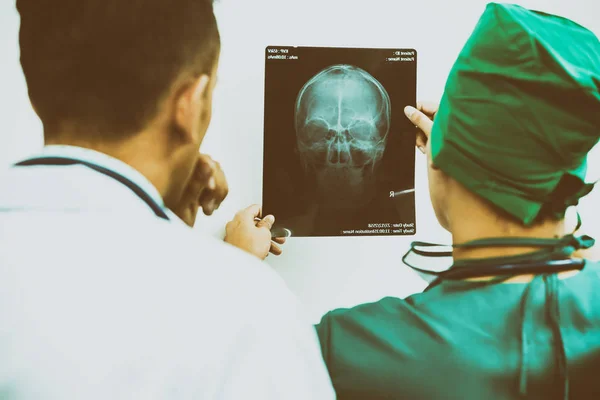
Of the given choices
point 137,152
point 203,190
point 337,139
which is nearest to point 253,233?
point 203,190

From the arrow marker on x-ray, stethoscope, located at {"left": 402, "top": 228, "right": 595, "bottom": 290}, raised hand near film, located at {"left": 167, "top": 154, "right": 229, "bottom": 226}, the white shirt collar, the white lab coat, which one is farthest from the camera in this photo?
the arrow marker on x-ray

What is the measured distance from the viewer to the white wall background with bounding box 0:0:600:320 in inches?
37.0

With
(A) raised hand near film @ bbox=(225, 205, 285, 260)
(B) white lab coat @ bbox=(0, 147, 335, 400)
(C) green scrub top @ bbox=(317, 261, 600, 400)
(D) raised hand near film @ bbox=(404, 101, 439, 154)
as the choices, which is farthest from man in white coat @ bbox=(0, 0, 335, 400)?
(D) raised hand near film @ bbox=(404, 101, 439, 154)

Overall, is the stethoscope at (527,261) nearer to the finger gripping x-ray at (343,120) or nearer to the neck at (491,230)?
the neck at (491,230)

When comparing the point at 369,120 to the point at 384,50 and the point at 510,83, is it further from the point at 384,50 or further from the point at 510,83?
the point at 510,83

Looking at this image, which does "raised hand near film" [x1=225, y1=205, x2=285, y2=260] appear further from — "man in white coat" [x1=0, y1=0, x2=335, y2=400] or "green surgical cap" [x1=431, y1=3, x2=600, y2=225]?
"green surgical cap" [x1=431, y1=3, x2=600, y2=225]

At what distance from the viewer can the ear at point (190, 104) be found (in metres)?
0.63

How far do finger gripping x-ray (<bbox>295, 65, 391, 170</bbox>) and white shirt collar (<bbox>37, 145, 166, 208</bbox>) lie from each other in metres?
0.42

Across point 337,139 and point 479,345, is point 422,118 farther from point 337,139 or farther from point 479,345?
point 479,345

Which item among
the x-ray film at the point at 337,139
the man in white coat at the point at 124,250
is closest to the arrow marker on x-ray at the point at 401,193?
the x-ray film at the point at 337,139

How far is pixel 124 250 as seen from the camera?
492 mm

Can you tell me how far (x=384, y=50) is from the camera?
939 mm

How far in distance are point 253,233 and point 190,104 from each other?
0.34m

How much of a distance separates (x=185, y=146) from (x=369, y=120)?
420 millimetres
